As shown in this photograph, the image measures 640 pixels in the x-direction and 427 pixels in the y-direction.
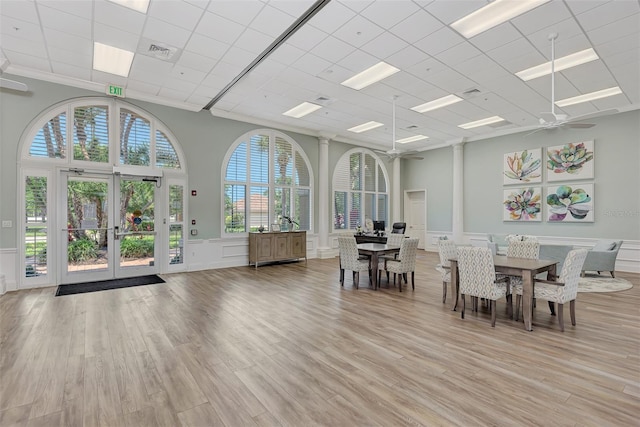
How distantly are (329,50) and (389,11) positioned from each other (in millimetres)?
1166

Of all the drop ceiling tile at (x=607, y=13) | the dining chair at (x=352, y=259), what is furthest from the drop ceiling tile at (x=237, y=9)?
the drop ceiling tile at (x=607, y=13)

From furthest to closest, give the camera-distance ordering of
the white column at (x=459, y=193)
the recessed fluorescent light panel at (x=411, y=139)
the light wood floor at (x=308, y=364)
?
1. the white column at (x=459, y=193)
2. the recessed fluorescent light panel at (x=411, y=139)
3. the light wood floor at (x=308, y=364)

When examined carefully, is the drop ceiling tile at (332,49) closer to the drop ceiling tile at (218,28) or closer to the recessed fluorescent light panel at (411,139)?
the drop ceiling tile at (218,28)

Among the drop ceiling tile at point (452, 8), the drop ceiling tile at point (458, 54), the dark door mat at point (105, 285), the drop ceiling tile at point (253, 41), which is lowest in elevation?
the dark door mat at point (105, 285)

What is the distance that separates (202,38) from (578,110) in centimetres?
801

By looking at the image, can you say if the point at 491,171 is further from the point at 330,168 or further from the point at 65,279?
the point at 65,279

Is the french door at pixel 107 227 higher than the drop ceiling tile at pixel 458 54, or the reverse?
the drop ceiling tile at pixel 458 54

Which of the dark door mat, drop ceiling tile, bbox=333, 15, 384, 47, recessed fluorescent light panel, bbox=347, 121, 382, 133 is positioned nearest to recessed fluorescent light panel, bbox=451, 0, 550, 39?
drop ceiling tile, bbox=333, 15, 384, 47

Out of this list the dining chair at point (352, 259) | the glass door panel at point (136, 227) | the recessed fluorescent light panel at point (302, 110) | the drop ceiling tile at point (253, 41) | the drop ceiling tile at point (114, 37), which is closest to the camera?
the drop ceiling tile at point (114, 37)

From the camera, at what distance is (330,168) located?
385 inches

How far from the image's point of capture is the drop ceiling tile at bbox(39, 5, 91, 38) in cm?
381

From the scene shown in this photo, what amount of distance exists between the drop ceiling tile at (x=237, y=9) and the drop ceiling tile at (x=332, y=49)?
1.06 meters

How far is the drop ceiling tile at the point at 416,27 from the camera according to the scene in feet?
12.7

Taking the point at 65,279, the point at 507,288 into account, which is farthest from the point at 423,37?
the point at 65,279
